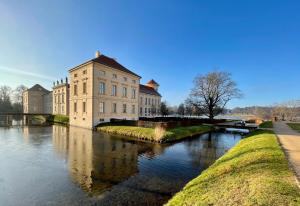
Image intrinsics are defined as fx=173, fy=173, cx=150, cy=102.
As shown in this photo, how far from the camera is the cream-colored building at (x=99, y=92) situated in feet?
79.7

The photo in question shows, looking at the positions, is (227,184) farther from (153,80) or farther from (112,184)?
(153,80)

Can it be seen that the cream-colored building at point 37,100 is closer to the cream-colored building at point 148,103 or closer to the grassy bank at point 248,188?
the cream-colored building at point 148,103

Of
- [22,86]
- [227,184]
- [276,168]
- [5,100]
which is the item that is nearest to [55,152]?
[227,184]

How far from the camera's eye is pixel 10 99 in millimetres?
65250

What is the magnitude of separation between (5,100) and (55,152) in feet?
221

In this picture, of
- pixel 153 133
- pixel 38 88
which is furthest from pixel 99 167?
pixel 38 88

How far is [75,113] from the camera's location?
27812 mm

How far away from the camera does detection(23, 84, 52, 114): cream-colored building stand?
2237 inches

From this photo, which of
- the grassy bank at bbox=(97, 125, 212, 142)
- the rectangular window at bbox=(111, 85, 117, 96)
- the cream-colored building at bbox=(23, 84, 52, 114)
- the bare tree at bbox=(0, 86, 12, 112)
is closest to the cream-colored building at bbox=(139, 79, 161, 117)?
the rectangular window at bbox=(111, 85, 117, 96)

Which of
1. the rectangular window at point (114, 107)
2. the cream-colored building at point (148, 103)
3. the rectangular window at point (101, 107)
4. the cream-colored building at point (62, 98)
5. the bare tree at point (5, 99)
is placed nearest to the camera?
the rectangular window at point (101, 107)

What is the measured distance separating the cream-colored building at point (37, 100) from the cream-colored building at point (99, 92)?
3446 centimetres

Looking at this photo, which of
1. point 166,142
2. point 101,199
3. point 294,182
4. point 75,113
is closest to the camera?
point 294,182

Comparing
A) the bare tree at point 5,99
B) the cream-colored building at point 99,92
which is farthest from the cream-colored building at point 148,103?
the bare tree at point 5,99

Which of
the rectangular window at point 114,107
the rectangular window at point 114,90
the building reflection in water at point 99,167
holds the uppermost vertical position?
the rectangular window at point 114,90
